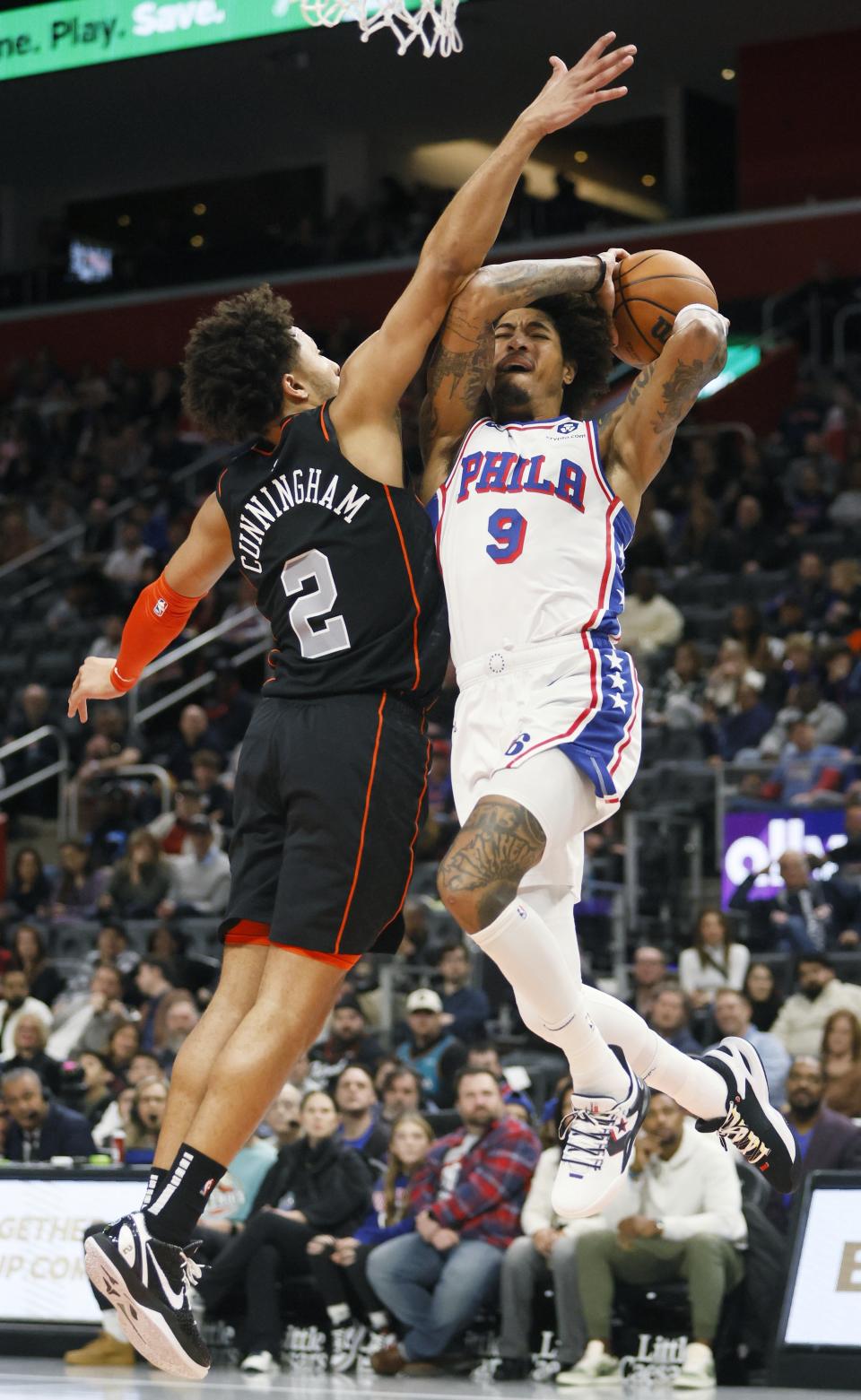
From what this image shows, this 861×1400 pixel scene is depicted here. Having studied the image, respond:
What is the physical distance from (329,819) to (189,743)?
12771mm

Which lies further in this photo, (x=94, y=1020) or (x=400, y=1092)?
(x=94, y=1020)

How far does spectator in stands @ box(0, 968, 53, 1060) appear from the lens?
555 inches

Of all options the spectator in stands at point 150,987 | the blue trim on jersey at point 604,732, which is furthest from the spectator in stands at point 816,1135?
the blue trim on jersey at point 604,732

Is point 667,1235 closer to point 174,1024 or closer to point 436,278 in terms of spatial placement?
point 174,1024

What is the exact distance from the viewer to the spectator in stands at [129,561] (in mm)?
20875

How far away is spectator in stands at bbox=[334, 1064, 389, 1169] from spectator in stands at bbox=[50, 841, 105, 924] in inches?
213

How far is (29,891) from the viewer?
661 inches

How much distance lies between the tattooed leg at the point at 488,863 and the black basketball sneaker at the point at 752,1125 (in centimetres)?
119

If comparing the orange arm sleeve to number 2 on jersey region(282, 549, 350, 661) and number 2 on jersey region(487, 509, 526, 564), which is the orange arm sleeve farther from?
number 2 on jersey region(487, 509, 526, 564)

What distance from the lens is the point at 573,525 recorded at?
17.7 ft

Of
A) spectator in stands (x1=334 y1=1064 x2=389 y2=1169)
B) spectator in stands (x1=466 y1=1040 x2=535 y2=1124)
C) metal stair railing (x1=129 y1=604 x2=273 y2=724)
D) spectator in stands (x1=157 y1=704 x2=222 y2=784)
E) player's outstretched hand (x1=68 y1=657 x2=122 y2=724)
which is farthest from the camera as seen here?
metal stair railing (x1=129 y1=604 x2=273 y2=724)

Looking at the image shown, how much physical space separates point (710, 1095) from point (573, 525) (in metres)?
1.70

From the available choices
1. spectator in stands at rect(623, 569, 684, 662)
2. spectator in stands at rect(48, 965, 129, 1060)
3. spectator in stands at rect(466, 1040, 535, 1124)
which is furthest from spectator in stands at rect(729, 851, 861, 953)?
spectator in stands at rect(48, 965, 129, 1060)

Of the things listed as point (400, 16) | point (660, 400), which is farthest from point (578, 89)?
point (400, 16)
